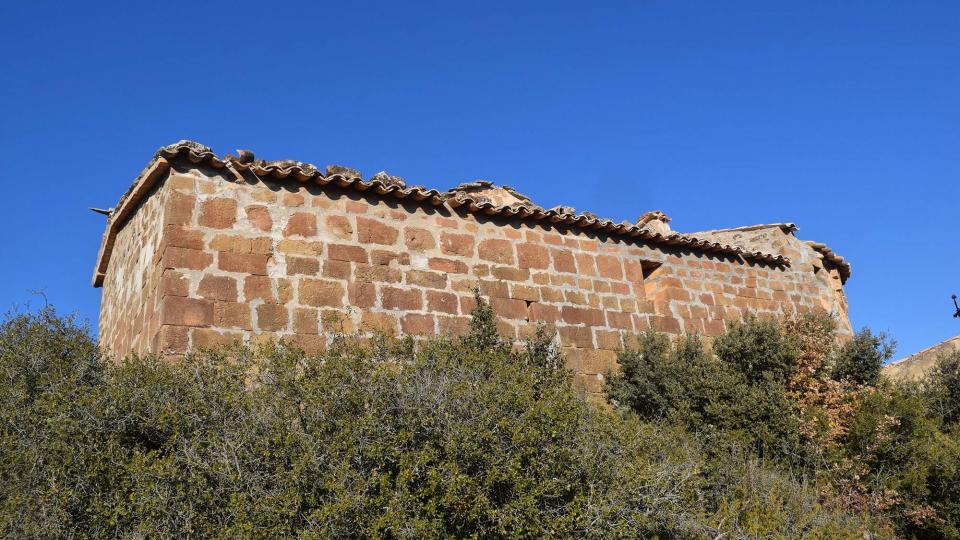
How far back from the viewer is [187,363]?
589 centimetres

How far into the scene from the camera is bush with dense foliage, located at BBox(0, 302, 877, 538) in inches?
174

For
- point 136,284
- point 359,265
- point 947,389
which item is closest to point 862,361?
point 947,389

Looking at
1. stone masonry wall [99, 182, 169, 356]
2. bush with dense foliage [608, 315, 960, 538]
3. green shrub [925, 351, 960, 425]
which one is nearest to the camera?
stone masonry wall [99, 182, 169, 356]

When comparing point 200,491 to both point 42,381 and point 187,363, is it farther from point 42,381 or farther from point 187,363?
point 42,381

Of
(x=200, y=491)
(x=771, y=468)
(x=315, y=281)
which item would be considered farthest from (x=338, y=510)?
(x=771, y=468)

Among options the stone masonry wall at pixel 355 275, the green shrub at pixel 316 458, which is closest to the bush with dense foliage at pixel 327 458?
the green shrub at pixel 316 458

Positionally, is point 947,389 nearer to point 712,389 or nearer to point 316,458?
point 712,389

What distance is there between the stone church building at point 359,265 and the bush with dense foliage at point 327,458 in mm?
980

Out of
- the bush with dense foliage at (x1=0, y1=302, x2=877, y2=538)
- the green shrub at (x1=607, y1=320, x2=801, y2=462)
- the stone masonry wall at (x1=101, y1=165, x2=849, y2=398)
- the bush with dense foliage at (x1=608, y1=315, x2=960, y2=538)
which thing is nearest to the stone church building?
the stone masonry wall at (x1=101, y1=165, x2=849, y2=398)

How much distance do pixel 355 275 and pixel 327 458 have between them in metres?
3.35

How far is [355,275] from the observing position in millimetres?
7750

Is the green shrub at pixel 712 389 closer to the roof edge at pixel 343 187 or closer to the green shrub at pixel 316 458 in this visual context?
the roof edge at pixel 343 187

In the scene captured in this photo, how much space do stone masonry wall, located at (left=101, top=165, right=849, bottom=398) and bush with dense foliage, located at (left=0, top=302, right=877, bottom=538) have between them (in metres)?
0.90

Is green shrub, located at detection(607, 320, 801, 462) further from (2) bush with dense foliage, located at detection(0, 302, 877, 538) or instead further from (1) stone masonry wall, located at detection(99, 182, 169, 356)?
(1) stone masonry wall, located at detection(99, 182, 169, 356)
